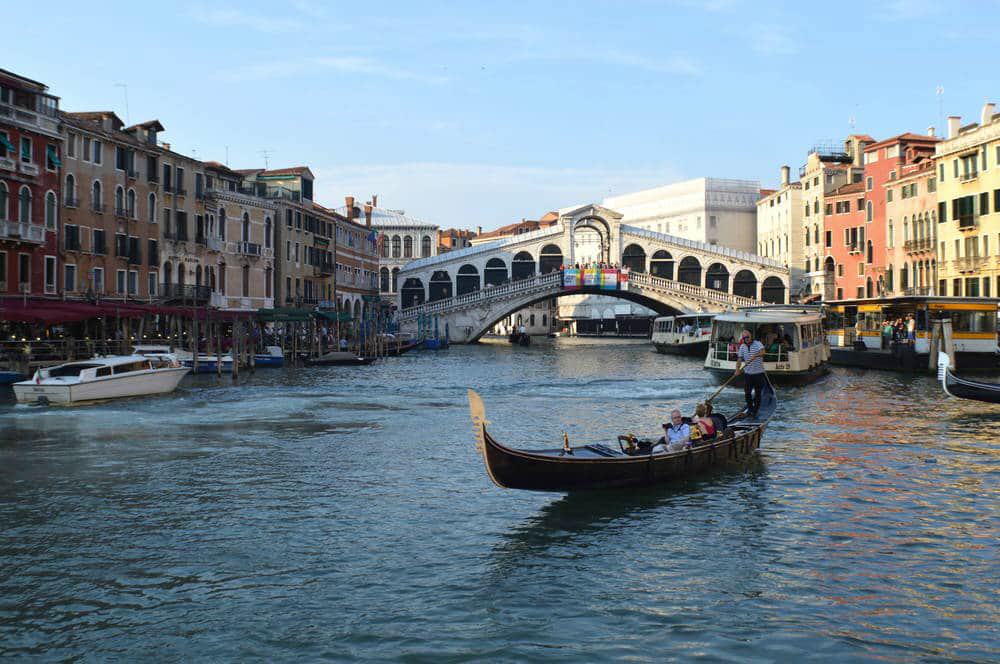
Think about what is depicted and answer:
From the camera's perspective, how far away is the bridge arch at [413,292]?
67562 millimetres

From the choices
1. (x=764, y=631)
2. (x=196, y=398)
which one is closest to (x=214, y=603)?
(x=764, y=631)

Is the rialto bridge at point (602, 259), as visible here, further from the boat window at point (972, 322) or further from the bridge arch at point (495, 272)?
the boat window at point (972, 322)

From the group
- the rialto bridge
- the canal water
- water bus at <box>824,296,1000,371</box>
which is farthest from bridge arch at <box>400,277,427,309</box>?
the canal water

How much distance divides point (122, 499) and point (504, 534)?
457 cm

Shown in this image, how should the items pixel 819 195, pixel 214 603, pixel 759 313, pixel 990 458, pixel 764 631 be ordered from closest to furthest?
pixel 764 631
pixel 214 603
pixel 990 458
pixel 759 313
pixel 819 195

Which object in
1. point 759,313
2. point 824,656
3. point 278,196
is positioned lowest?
point 824,656

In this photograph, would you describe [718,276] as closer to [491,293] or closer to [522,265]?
[522,265]

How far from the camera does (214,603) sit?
754 centimetres

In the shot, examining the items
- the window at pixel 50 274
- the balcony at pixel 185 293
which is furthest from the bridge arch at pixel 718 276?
the window at pixel 50 274

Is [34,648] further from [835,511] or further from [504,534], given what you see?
[835,511]

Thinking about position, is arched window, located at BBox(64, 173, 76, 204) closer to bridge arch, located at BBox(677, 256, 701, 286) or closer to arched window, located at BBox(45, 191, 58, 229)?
arched window, located at BBox(45, 191, 58, 229)

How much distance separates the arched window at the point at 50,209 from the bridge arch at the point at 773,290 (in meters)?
47.3

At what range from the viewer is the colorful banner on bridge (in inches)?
2341

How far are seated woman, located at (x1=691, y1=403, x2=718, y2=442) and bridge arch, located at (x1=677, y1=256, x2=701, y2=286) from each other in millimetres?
56359
